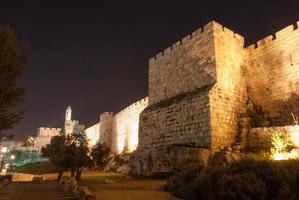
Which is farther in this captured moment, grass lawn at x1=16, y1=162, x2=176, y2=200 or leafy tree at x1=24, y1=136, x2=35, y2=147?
leafy tree at x1=24, y1=136, x2=35, y2=147

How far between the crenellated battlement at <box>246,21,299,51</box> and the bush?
10.7 metres

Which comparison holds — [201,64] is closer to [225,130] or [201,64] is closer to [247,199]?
[225,130]

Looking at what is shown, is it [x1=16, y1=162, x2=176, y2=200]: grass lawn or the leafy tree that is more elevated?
the leafy tree

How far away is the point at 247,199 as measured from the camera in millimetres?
5336

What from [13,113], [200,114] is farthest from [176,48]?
[13,113]

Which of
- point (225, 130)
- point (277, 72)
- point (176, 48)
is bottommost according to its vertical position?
point (225, 130)

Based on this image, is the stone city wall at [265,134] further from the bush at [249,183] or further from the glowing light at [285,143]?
the bush at [249,183]

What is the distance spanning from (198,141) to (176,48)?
7.29 meters

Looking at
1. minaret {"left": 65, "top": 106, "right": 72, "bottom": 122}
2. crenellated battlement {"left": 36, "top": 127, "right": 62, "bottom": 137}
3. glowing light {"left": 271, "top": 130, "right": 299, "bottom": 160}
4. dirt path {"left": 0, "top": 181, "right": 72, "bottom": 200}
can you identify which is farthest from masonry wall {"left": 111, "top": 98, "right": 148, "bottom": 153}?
crenellated battlement {"left": 36, "top": 127, "right": 62, "bottom": 137}

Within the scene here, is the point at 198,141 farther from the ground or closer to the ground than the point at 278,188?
farther from the ground

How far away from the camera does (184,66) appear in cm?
1728

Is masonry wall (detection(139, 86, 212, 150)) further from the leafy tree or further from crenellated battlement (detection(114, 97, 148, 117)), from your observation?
the leafy tree

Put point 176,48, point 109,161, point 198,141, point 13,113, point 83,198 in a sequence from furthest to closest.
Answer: point 109,161 → point 176,48 → point 198,141 → point 13,113 → point 83,198

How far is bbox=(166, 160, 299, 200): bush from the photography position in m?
5.45
